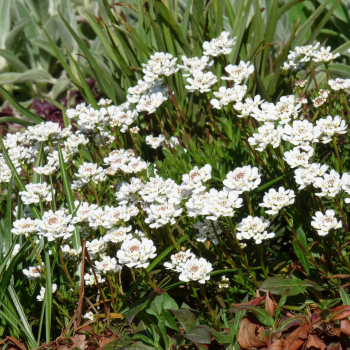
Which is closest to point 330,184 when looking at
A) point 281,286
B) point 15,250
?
point 281,286

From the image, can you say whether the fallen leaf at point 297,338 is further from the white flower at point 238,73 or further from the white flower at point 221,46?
the white flower at point 221,46

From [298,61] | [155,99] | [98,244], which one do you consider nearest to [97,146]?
[155,99]

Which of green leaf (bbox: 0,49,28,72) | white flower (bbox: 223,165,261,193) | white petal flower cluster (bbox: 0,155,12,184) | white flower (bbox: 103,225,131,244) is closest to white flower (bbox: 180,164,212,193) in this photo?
white flower (bbox: 223,165,261,193)

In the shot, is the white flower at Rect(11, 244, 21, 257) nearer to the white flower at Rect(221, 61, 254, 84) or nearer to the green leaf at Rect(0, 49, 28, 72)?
the white flower at Rect(221, 61, 254, 84)

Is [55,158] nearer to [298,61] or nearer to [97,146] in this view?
[97,146]

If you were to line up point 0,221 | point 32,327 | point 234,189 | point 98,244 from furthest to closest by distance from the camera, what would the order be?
point 0,221 → point 32,327 → point 98,244 → point 234,189

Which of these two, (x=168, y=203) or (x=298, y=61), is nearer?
(x=168, y=203)

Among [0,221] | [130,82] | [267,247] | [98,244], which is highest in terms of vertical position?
[130,82]

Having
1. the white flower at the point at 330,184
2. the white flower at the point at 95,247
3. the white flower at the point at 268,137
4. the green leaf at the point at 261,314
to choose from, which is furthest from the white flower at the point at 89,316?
the white flower at the point at 330,184
